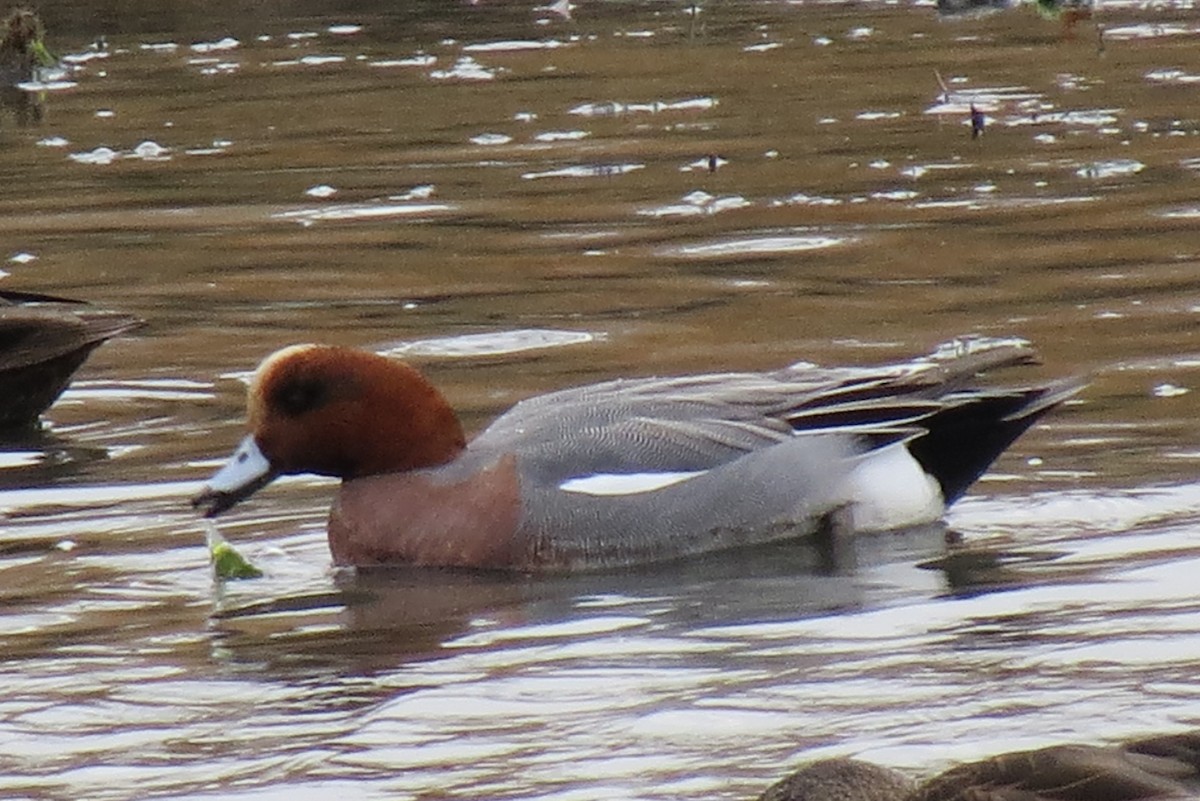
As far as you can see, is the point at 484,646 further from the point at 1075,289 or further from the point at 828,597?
the point at 1075,289

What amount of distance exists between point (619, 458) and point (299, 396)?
0.83m

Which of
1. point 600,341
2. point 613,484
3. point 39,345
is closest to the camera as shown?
point 613,484

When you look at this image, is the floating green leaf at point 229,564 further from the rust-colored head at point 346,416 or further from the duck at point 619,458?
the rust-colored head at point 346,416

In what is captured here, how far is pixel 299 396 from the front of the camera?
741 cm

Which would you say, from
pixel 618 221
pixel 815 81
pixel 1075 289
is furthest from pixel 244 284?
pixel 815 81

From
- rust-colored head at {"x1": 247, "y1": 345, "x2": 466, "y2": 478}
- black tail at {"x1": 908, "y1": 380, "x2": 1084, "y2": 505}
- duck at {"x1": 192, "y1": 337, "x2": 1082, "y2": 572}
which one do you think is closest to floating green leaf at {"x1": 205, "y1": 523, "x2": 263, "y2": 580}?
duck at {"x1": 192, "y1": 337, "x2": 1082, "y2": 572}

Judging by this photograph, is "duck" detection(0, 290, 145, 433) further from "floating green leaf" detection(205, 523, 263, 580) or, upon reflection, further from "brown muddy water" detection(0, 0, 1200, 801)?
"floating green leaf" detection(205, 523, 263, 580)

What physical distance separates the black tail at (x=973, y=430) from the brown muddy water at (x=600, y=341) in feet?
0.49

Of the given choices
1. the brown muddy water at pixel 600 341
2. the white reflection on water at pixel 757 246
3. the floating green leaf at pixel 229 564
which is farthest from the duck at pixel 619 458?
the white reflection on water at pixel 757 246

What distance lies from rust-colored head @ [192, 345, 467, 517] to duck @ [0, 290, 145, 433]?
160 cm

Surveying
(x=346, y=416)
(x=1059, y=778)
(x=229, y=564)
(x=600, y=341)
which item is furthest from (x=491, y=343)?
(x=1059, y=778)

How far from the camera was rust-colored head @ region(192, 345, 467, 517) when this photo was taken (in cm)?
739

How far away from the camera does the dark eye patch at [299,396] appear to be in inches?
291

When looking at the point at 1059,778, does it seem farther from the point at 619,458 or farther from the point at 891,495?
the point at 891,495
